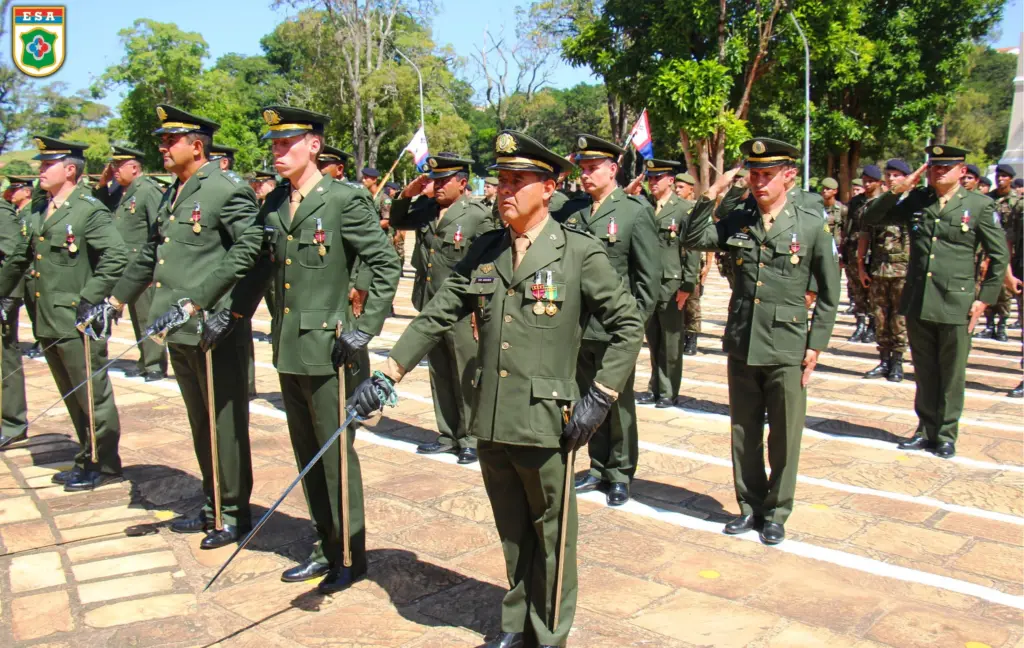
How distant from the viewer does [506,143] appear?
3805mm

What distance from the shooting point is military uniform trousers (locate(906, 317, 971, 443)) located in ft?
23.7

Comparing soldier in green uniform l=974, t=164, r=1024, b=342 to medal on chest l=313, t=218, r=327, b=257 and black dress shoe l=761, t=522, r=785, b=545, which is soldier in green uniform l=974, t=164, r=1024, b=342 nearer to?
black dress shoe l=761, t=522, r=785, b=545

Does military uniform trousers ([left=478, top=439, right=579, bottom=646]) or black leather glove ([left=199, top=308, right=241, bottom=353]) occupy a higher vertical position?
black leather glove ([left=199, top=308, right=241, bottom=353])

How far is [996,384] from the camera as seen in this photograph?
32.6 feet

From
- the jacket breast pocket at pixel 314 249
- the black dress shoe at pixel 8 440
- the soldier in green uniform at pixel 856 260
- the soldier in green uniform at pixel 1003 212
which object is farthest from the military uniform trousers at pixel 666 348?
the soldier in green uniform at pixel 1003 212

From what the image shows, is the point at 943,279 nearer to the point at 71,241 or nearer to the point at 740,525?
the point at 740,525

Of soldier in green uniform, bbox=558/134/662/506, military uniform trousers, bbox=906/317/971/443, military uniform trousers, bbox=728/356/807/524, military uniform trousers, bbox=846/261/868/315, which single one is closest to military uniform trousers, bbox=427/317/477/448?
soldier in green uniform, bbox=558/134/662/506

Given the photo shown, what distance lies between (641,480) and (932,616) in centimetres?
244

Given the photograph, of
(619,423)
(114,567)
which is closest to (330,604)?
(114,567)

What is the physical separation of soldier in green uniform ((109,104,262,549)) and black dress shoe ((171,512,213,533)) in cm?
10

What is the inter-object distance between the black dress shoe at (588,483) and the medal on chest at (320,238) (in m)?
2.51

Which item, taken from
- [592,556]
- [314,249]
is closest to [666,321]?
[592,556]

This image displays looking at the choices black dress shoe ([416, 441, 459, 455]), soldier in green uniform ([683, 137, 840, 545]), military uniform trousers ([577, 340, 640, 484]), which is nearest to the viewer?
soldier in green uniform ([683, 137, 840, 545])

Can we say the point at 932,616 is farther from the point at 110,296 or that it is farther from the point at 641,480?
the point at 110,296
